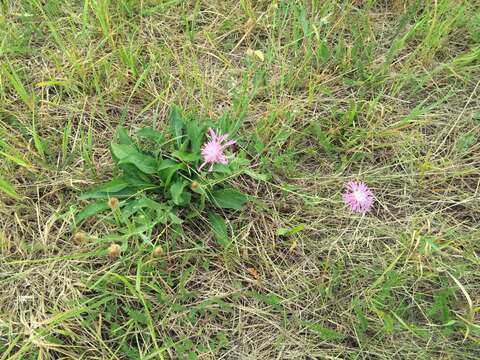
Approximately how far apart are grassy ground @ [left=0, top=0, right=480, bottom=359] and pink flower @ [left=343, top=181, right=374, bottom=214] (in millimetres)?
34

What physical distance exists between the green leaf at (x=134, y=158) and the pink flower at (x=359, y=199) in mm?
660

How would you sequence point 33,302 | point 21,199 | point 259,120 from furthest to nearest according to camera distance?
point 259,120 → point 21,199 → point 33,302

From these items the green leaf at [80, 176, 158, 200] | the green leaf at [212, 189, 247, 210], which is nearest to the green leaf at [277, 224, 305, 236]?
the green leaf at [212, 189, 247, 210]

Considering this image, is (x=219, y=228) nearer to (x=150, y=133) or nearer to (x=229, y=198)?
(x=229, y=198)

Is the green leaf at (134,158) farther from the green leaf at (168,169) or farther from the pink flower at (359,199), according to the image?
the pink flower at (359,199)

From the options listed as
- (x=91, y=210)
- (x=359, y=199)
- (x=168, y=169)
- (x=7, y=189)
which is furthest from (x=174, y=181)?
(x=359, y=199)

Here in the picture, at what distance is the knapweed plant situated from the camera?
4.97 ft

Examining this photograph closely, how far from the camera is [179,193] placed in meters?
1.49

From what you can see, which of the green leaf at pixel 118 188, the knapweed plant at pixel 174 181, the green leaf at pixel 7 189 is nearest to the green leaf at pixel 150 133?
the knapweed plant at pixel 174 181

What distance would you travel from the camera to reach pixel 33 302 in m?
1.49

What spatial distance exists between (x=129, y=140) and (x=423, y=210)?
3.43ft

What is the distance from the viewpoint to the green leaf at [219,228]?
61.1 inches

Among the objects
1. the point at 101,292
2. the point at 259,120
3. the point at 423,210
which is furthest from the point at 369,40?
the point at 101,292

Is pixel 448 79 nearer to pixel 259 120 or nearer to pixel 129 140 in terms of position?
pixel 259 120
